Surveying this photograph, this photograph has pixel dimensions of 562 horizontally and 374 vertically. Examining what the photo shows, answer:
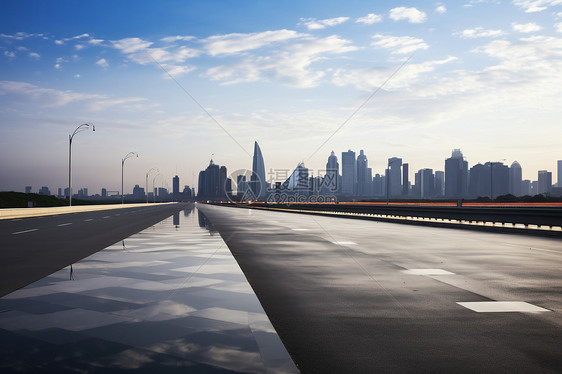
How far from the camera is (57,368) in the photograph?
4.70 m

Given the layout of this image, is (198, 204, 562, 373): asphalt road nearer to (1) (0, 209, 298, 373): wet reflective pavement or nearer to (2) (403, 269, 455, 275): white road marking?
(2) (403, 269, 455, 275): white road marking

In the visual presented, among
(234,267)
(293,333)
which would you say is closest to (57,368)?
(293,333)

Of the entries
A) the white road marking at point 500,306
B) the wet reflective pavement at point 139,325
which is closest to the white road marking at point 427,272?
the white road marking at point 500,306

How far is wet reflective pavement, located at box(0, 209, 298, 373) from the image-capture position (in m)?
4.88

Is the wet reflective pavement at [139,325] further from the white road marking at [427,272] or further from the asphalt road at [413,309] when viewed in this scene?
the white road marking at [427,272]

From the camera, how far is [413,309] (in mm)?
7539

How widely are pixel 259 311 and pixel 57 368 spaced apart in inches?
119

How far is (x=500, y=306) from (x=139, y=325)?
5.22 meters

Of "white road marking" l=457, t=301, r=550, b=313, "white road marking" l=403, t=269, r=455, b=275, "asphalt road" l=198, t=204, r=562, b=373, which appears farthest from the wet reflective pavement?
"white road marking" l=403, t=269, r=455, b=275

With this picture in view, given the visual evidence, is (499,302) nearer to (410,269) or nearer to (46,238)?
(410,269)

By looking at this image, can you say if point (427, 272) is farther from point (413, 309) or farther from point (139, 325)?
point (139, 325)

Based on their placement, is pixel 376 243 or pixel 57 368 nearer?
pixel 57 368

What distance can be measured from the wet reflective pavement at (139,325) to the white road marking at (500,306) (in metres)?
3.19

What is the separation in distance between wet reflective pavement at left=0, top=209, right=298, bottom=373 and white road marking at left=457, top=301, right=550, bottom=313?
319cm
